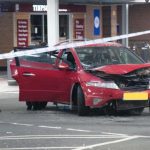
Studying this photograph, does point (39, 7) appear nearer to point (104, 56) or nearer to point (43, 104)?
point (43, 104)

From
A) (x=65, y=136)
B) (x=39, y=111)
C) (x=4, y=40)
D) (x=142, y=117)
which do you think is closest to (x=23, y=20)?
(x=4, y=40)

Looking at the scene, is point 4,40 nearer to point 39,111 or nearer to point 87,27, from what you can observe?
point 87,27

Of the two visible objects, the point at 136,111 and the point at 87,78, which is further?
the point at 136,111

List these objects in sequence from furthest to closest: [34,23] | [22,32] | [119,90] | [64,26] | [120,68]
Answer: [64,26] → [34,23] → [22,32] → [120,68] → [119,90]

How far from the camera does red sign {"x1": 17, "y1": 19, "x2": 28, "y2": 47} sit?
2873 cm

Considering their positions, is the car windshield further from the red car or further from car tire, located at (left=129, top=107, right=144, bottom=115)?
car tire, located at (left=129, top=107, right=144, bottom=115)

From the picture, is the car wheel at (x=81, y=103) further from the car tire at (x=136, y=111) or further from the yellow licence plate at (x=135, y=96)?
the car tire at (x=136, y=111)

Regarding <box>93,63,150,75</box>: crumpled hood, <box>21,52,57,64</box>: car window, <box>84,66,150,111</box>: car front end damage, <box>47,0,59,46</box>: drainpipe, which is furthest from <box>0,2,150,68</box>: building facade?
<box>84,66,150,111</box>: car front end damage

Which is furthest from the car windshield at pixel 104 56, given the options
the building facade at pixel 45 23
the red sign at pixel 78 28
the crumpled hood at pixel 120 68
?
the red sign at pixel 78 28

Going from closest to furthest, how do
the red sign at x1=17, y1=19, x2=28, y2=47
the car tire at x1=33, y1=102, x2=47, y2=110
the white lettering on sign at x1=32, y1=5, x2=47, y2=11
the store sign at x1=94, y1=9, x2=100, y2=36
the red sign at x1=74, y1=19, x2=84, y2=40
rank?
the car tire at x1=33, y1=102, x2=47, y2=110 < the red sign at x1=17, y1=19, x2=28, y2=47 < the white lettering on sign at x1=32, y1=5, x2=47, y2=11 < the red sign at x1=74, y1=19, x2=84, y2=40 < the store sign at x1=94, y1=9, x2=100, y2=36

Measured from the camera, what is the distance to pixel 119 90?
41.5ft

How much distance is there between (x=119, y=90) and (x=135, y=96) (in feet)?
1.17

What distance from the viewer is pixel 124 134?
407 inches

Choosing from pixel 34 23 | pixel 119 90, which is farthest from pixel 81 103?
pixel 34 23
